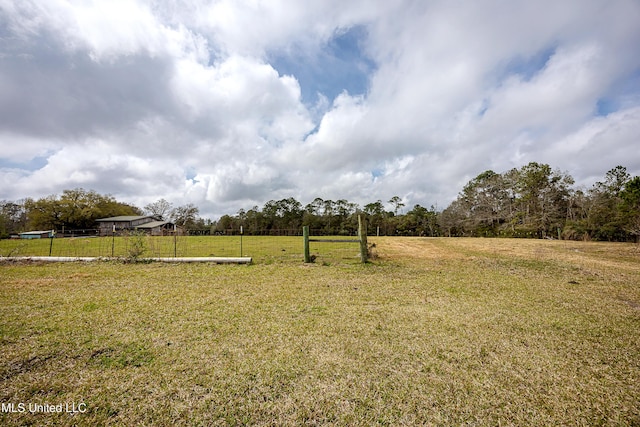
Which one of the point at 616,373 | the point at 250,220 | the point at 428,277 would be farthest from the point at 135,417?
the point at 250,220

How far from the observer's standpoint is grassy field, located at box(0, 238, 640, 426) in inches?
78.6

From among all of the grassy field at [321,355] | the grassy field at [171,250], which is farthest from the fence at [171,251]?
the grassy field at [321,355]

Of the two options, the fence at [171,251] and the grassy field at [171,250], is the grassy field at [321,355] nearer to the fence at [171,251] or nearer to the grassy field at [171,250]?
the fence at [171,251]

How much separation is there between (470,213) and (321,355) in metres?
46.7

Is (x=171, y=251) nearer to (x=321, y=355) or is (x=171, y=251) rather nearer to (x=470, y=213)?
(x=321, y=355)

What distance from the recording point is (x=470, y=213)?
42.5 metres

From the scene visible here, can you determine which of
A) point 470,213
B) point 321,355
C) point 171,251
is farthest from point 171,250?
point 470,213

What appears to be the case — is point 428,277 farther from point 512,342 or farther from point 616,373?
Answer: point 616,373

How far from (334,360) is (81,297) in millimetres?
5229

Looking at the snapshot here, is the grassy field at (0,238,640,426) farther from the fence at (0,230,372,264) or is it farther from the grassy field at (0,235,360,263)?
the grassy field at (0,235,360,263)

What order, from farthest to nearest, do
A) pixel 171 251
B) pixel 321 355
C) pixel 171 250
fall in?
pixel 171 250, pixel 171 251, pixel 321 355

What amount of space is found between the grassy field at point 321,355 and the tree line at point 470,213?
31.7 ft

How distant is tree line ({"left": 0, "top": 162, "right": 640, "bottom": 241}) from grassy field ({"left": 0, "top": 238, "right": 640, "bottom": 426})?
9.65m

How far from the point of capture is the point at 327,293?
534 cm
